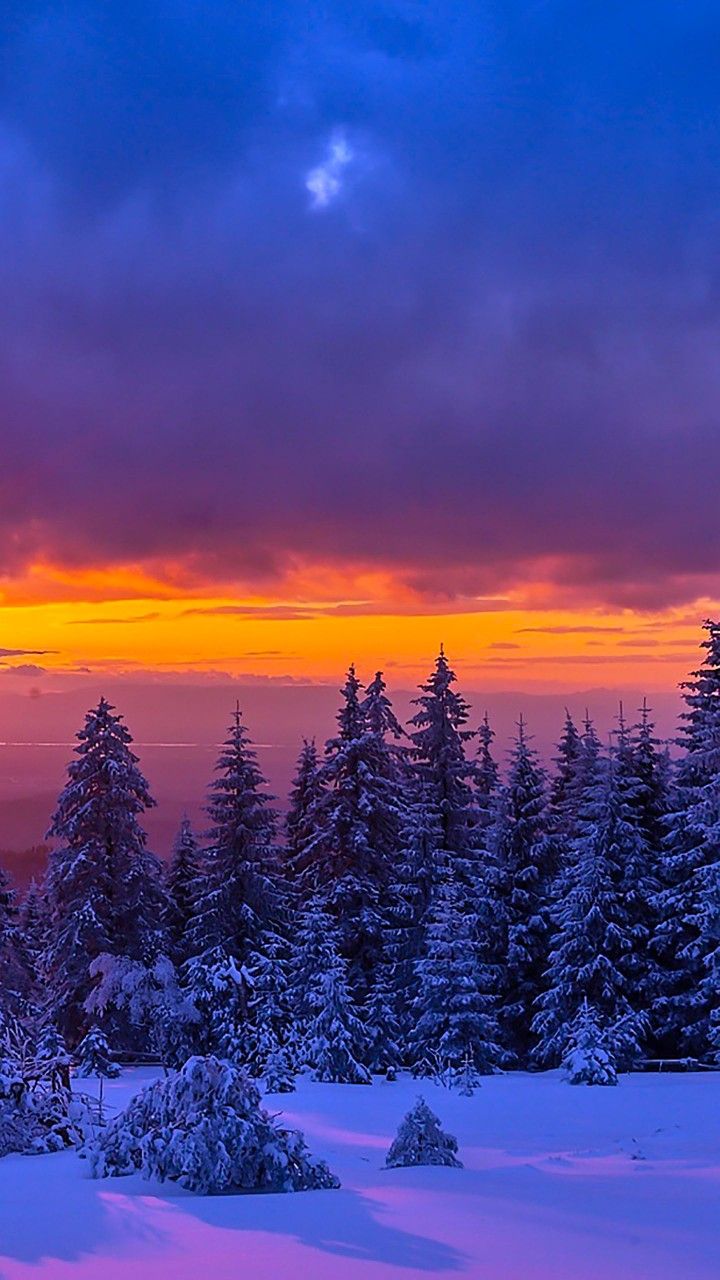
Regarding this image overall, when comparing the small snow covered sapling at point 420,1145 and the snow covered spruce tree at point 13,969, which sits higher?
the small snow covered sapling at point 420,1145

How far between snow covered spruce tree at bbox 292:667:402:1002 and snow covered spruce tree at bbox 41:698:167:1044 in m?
5.92

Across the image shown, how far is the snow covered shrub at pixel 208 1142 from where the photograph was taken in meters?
10.1

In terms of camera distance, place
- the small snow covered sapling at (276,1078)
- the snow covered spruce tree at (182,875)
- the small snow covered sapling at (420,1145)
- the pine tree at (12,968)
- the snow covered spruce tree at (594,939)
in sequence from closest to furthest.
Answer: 1. the small snow covered sapling at (420,1145)
2. the small snow covered sapling at (276,1078)
3. the snow covered spruce tree at (594,939)
4. the pine tree at (12,968)
5. the snow covered spruce tree at (182,875)

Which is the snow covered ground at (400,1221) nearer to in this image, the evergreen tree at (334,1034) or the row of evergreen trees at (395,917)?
the evergreen tree at (334,1034)

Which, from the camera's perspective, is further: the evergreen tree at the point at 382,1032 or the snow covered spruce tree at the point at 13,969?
the snow covered spruce tree at the point at 13,969

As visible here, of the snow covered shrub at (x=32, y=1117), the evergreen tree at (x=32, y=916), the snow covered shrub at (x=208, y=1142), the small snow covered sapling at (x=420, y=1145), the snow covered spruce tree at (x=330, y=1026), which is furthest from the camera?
the evergreen tree at (x=32, y=916)

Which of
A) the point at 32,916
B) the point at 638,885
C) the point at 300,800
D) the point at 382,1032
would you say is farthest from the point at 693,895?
the point at 32,916

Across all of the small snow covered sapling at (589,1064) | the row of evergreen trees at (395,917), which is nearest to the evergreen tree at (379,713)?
the row of evergreen trees at (395,917)

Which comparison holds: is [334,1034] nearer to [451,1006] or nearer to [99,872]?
[451,1006]

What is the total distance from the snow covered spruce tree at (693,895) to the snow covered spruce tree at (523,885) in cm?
368

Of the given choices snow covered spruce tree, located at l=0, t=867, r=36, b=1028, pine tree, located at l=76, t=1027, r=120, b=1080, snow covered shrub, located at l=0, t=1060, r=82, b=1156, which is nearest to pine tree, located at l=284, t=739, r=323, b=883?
snow covered spruce tree, located at l=0, t=867, r=36, b=1028

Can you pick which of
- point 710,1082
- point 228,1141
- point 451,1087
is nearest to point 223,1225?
point 228,1141

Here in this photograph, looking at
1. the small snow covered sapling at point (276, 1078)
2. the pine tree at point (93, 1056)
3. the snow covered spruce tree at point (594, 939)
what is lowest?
the pine tree at point (93, 1056)

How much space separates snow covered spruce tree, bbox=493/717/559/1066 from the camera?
1353 inches
